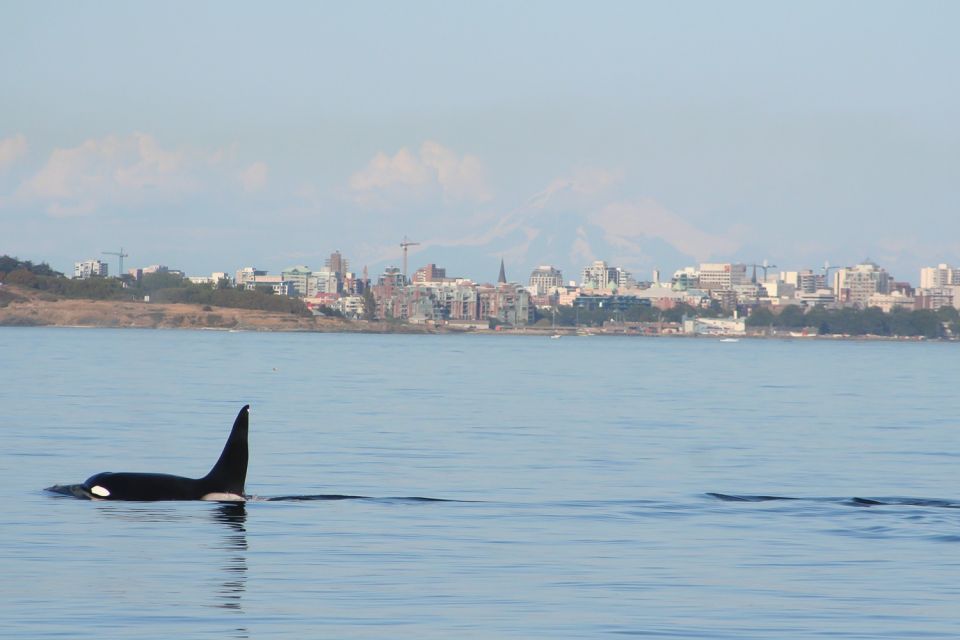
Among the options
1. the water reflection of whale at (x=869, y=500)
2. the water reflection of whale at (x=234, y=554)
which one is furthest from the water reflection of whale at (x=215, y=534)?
the water reflection of whale at (x=869, y=500)

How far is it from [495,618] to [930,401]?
56626 mm

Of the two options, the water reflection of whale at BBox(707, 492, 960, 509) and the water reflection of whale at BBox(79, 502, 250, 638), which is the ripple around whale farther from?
the water reflection of whale at BBox(707, 492, 960, 509)

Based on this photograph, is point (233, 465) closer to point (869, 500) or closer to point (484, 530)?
point (484, 530)

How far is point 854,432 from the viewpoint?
151 feet

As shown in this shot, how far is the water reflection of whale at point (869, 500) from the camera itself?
25922mm

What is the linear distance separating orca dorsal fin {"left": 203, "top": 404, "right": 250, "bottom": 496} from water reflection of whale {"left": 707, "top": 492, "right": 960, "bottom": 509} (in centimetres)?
800

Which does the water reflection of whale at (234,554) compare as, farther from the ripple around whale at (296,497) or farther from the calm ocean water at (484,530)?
the ripple around whale at (296,497)

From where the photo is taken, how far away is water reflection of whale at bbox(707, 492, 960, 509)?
1021 inches

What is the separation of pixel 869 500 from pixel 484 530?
24.6 feet

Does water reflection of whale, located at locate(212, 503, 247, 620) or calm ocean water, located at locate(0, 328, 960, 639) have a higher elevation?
water reflection of whale, located at locate(212, 503, 247, 620)

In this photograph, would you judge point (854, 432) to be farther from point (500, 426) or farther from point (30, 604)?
point (30, 604)

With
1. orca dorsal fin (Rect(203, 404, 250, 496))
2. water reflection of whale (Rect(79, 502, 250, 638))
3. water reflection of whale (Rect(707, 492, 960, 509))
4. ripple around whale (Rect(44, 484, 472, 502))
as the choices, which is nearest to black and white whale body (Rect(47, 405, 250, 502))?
orca dorsal fin (Rect(203, 404, 250, 496))

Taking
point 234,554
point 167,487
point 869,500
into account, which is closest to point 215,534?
point 234,554

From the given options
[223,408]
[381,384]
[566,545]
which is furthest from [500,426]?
[381,384]
